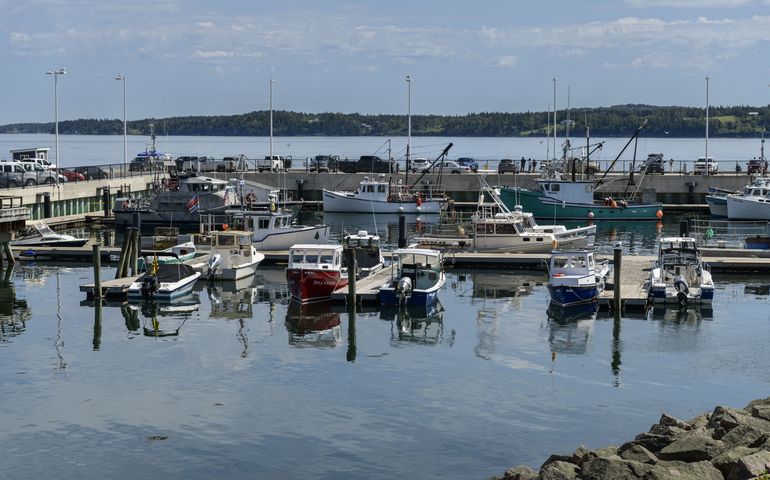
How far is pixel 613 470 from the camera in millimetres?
23625

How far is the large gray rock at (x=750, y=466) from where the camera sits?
22.4m

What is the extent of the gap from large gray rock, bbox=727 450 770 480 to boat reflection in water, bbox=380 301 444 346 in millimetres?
20922

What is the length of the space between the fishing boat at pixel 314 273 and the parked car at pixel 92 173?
1692 inches

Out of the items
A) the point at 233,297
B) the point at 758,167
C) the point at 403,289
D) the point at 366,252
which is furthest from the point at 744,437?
the point at 758,167

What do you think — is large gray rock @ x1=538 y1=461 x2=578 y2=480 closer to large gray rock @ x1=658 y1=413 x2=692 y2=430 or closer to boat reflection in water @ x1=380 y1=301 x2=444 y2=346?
large gray rock @ x1=658 y1=413 x2=692 y2=430

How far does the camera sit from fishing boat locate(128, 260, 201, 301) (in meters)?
50.4

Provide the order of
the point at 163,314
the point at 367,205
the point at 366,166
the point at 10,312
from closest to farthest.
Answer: the point at 163,314, the point at 10,312, the point at 367,205, the point at 366,166

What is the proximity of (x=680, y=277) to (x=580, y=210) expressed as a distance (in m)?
38.9

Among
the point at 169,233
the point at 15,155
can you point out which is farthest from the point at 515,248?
the point at 15,155

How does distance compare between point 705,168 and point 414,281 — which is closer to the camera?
point 414,281

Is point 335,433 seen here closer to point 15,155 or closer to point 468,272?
point 468,272

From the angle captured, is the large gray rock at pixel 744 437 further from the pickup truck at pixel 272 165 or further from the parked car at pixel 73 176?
the pickup truck at pixel 272 165

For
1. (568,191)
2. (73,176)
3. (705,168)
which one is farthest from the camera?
(705,168)

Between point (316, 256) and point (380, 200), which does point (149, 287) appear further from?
point (380, 200)
